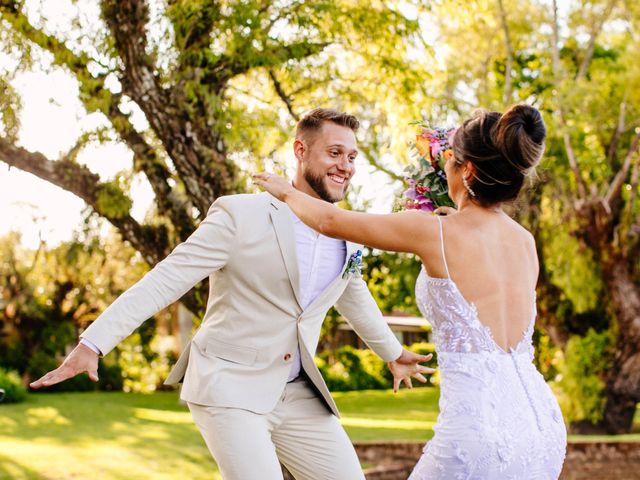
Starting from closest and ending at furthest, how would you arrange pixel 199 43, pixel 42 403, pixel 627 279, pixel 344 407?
pixel 199 43, pixel 627 279, pixel 42 403, pixel 344 407

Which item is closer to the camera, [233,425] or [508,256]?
[508,256]

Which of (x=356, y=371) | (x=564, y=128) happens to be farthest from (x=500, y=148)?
(x=356, y=371)

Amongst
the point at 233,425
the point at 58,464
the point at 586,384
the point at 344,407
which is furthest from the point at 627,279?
the point at 233,425

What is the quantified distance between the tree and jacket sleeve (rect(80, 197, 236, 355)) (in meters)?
3.75

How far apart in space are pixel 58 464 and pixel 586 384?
878cm

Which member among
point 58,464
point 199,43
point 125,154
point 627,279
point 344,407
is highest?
point 199,43

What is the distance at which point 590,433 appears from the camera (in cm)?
1523

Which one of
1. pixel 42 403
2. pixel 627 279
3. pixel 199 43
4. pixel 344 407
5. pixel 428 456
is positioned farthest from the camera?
pixel 344 407

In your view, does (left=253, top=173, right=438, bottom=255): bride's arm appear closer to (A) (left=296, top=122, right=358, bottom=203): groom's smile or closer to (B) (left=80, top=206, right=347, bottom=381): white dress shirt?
(B) (left=80, top=206, right=347, bottom=381): white dress shirt

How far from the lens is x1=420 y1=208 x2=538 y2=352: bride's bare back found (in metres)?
3.06

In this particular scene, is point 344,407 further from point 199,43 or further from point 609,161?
point 199,43

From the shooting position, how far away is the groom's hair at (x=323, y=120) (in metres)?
4.58

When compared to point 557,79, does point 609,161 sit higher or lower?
lower

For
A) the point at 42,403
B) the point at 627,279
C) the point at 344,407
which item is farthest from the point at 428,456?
the point at 344,407
